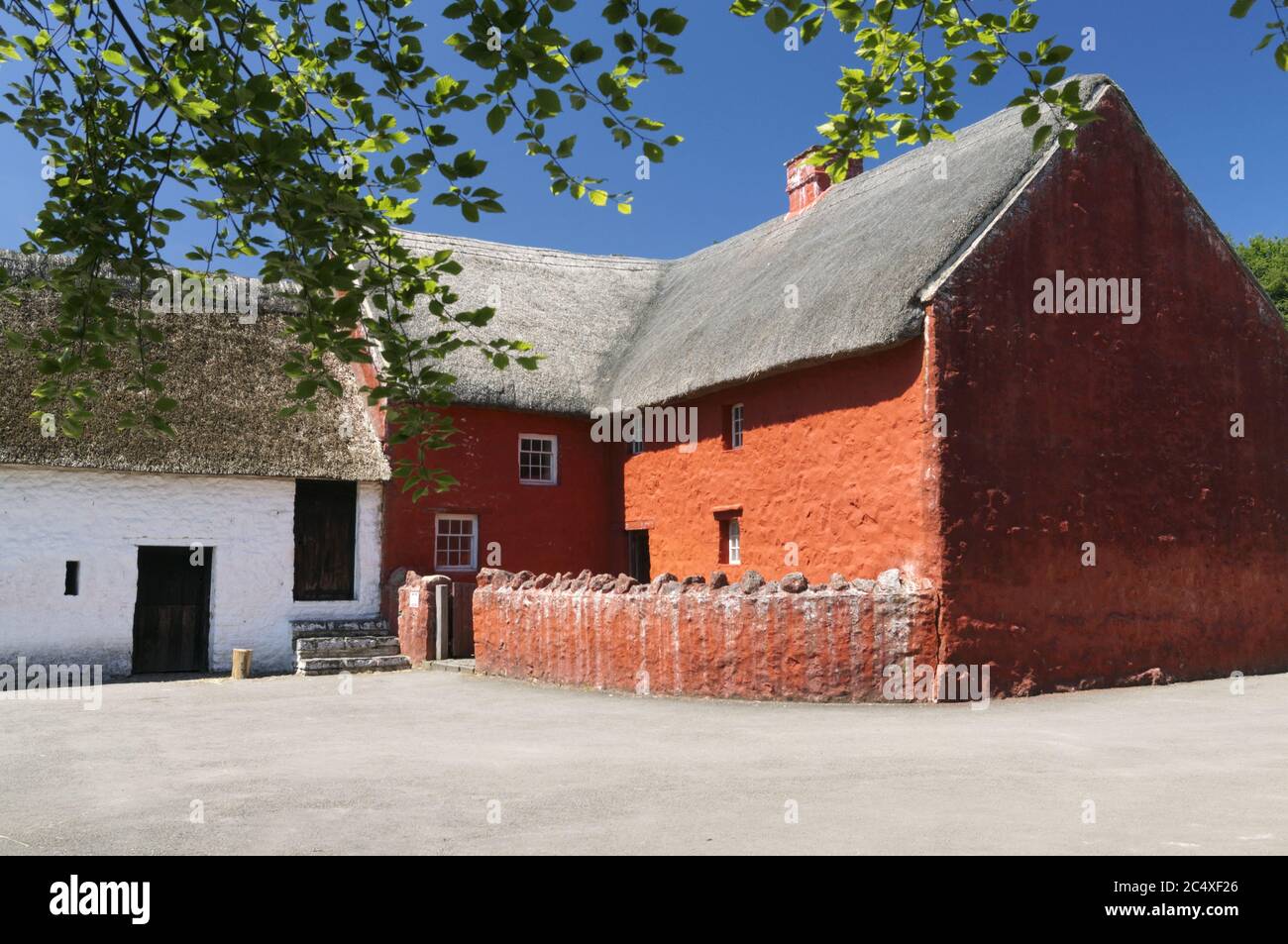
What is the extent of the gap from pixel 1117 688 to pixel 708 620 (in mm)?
5510

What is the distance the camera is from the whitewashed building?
673 inches

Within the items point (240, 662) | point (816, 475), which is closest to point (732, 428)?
point (816, 475)

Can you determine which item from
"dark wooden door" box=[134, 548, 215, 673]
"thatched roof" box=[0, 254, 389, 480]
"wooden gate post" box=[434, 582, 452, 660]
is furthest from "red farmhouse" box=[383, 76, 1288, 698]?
"dark wooden door" box=[134, 548, 215, 673]

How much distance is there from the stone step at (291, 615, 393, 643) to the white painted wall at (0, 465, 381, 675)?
0.48ft

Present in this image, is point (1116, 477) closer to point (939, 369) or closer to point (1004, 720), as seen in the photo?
Answer: point (939, 369)

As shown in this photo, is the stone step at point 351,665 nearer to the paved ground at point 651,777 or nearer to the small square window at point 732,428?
the paved ground at point 651,777

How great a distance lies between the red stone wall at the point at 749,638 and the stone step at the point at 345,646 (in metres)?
5.61

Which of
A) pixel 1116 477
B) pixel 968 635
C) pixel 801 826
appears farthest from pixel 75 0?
pixel 1116 477

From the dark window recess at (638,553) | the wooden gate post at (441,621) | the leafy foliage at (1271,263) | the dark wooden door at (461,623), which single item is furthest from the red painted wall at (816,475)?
the leafy foliage at (1271,263)

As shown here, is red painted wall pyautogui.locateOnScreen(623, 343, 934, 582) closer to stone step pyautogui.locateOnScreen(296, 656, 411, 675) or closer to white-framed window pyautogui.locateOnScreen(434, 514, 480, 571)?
white-framed window pyautogui.locateOnScreen(434, 514, 480, 571)

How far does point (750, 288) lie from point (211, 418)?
9.93 m

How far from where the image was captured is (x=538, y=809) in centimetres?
667

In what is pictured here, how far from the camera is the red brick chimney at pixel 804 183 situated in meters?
22.0
